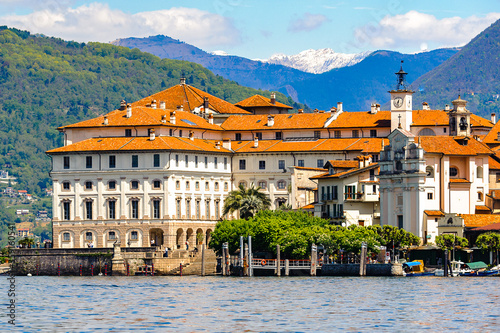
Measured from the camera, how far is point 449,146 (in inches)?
5871

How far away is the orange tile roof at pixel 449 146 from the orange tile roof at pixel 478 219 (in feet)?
26.1

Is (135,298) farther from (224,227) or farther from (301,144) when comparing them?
(301,144)

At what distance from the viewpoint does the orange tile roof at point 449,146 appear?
147125 mm

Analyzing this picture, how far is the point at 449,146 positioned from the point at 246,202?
2561cm

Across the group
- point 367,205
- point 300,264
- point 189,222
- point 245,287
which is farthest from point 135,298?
point 189,222

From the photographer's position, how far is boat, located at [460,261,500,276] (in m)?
126

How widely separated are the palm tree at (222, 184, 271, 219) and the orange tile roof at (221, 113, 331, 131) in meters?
18.7

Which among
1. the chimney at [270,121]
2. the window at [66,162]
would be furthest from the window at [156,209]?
the chimney at [270,121]

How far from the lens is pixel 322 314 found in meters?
84.5

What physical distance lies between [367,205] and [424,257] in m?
15.0

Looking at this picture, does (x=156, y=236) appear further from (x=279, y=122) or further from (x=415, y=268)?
(x=415, y=268)

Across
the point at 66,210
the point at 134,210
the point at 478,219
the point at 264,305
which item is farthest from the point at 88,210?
the point at 264,305

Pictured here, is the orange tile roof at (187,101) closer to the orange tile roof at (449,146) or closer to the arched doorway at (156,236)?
the arched doorway at (156,236)

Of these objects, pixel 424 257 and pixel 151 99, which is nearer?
pixel 424 257
